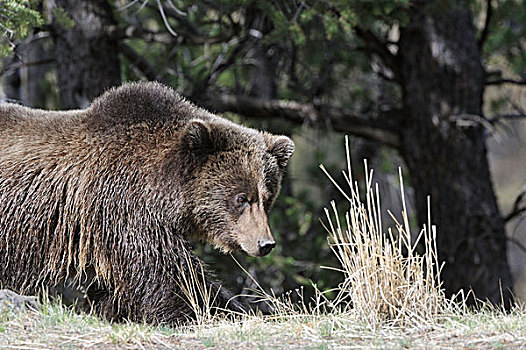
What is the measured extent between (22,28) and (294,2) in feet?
10.3

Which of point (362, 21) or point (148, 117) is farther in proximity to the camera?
point (362, 21)

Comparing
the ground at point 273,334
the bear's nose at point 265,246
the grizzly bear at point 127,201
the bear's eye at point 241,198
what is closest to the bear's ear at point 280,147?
the grizzly bear at point 127,201

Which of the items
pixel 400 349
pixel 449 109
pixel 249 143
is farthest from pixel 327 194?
pixel 400 349

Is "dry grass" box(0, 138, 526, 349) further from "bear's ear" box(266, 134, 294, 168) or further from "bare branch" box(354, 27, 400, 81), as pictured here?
"bare branch" box(354, 27, 400, 81)

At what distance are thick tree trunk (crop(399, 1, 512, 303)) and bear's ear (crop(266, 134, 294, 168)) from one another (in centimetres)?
436

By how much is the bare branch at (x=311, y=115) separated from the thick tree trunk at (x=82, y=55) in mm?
2135

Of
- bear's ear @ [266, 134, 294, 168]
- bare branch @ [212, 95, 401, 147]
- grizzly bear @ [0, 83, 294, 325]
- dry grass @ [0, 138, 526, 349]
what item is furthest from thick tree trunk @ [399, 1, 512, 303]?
grizzly bear @ [0, 83, 294, 325]

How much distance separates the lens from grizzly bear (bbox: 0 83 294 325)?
5.56 m

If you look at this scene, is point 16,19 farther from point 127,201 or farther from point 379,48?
point 379,48

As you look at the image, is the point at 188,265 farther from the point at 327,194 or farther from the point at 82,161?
the point at 327,194

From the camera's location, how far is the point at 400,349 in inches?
160

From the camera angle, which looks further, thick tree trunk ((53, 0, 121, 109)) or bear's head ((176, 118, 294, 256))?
thick tree trunk ((53, 0, 121, 109))

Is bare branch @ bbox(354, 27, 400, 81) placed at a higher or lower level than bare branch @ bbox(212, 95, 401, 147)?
higher

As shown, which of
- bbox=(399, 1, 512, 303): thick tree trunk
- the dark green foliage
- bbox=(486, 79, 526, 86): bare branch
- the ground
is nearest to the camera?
the ground
